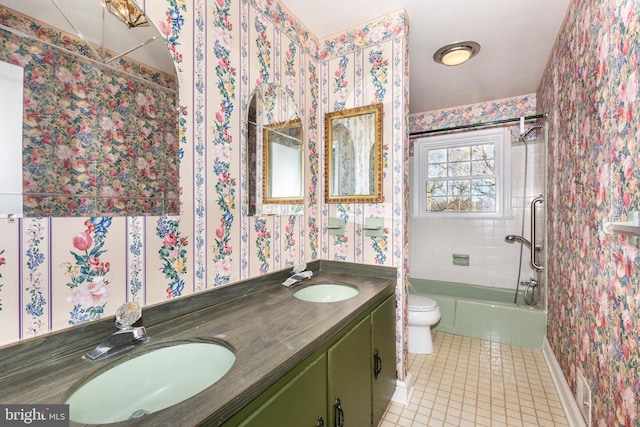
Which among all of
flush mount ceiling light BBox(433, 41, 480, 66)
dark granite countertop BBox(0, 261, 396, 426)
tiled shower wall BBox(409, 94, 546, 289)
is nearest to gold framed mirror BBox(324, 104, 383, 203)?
dark granite countertop BBox(0, 261, 396, 426)

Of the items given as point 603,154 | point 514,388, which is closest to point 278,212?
point 603,154

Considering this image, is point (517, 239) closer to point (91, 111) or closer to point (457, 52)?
point (457, 52)

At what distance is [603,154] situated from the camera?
3.77 feet

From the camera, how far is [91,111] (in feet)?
2.92

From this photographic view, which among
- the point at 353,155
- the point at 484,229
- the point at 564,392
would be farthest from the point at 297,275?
the point at 484,229

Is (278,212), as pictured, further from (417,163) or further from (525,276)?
(525,276)

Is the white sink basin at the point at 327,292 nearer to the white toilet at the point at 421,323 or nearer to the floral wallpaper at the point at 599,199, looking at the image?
the white toilet at the point at 421,323

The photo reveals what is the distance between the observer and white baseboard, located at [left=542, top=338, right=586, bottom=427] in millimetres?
1499

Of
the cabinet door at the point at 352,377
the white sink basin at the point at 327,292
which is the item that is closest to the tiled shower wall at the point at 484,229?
the white sink basin at the point at 327,292

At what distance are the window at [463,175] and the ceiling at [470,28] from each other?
0.72 metres

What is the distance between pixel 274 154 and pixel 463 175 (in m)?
2.58

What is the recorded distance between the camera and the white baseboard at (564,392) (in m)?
1.50

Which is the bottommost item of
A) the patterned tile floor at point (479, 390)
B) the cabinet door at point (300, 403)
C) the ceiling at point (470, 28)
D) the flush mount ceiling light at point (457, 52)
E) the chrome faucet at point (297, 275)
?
the patterned tile floor at point (479, 390)

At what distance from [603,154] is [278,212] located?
1514mm
